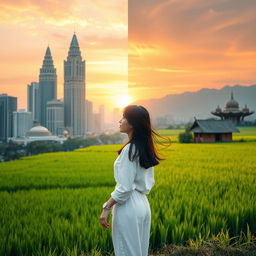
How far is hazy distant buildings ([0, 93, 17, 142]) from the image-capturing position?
4164 mm

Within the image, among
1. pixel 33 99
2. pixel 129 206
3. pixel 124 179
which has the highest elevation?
pixel 33 99

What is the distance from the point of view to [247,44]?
190 inches

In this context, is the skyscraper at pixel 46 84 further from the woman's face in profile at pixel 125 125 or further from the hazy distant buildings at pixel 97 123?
the woman's face in profile at pixel 125 125

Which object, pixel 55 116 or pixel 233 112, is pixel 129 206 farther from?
pixel 233 112

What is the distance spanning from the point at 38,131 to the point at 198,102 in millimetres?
2332

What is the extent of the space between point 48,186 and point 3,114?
1.19m

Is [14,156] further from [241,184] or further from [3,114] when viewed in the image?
[241,184]

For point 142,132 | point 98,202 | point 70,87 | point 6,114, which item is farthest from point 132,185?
point 70,87

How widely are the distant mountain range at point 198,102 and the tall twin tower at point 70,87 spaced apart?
859mm

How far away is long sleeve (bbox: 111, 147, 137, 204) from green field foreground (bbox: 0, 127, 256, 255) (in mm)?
626

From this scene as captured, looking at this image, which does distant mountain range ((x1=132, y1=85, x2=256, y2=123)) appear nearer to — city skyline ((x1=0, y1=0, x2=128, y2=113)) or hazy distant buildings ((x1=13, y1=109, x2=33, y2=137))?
city skyline ((x1=0, y1=0, x2=128, y2=113))

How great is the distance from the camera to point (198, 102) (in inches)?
213

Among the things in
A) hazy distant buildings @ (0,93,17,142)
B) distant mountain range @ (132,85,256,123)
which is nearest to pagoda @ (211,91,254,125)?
distant mountain range @ (132,85,256,123)

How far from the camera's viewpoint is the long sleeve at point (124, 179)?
1.32 meters
